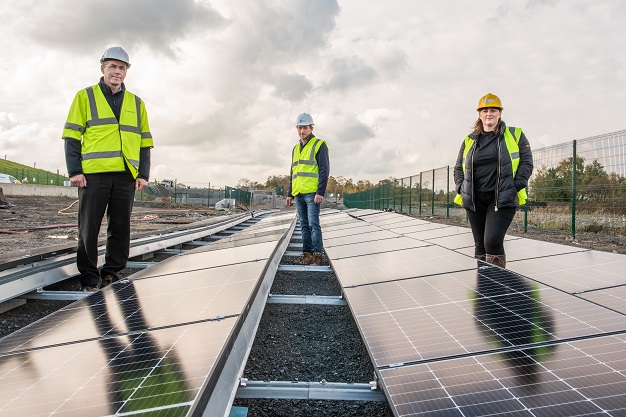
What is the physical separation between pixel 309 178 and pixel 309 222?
2.13 ft

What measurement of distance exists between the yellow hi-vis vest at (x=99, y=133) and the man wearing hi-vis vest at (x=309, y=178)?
257 cm

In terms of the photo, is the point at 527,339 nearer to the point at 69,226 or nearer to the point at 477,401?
the point at 477,401

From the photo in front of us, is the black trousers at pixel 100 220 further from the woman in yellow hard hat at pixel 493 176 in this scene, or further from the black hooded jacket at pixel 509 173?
the black hooded jacket at pixel 509 173

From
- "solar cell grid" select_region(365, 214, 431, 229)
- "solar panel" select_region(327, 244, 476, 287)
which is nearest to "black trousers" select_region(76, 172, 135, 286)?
"solar panel" select_region(327, 244, 476, 287)

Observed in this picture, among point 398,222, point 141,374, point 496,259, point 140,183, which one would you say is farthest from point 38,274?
point 398,222

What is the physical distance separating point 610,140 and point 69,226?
12902 mm

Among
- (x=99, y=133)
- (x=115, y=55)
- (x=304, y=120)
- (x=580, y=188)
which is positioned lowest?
(x=580, y=188)

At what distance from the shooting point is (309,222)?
6.27m

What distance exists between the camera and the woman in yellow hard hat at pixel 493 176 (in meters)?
4.28

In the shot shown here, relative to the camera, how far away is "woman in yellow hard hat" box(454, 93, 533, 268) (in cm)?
428

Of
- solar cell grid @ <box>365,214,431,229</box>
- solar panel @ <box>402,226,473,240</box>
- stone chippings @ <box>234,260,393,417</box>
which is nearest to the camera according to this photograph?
stone chippings @ <box>234,260,393,417</box>

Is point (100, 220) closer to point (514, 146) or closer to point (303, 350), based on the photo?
point (303, 350)

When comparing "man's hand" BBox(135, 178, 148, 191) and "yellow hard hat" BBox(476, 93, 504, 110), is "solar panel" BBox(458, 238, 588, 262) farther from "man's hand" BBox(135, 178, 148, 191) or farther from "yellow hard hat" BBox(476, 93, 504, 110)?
"man's hand" BBox(135, 178, 148, 191)

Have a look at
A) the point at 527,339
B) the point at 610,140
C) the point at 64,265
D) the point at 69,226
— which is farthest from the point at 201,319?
the point at 69,226
